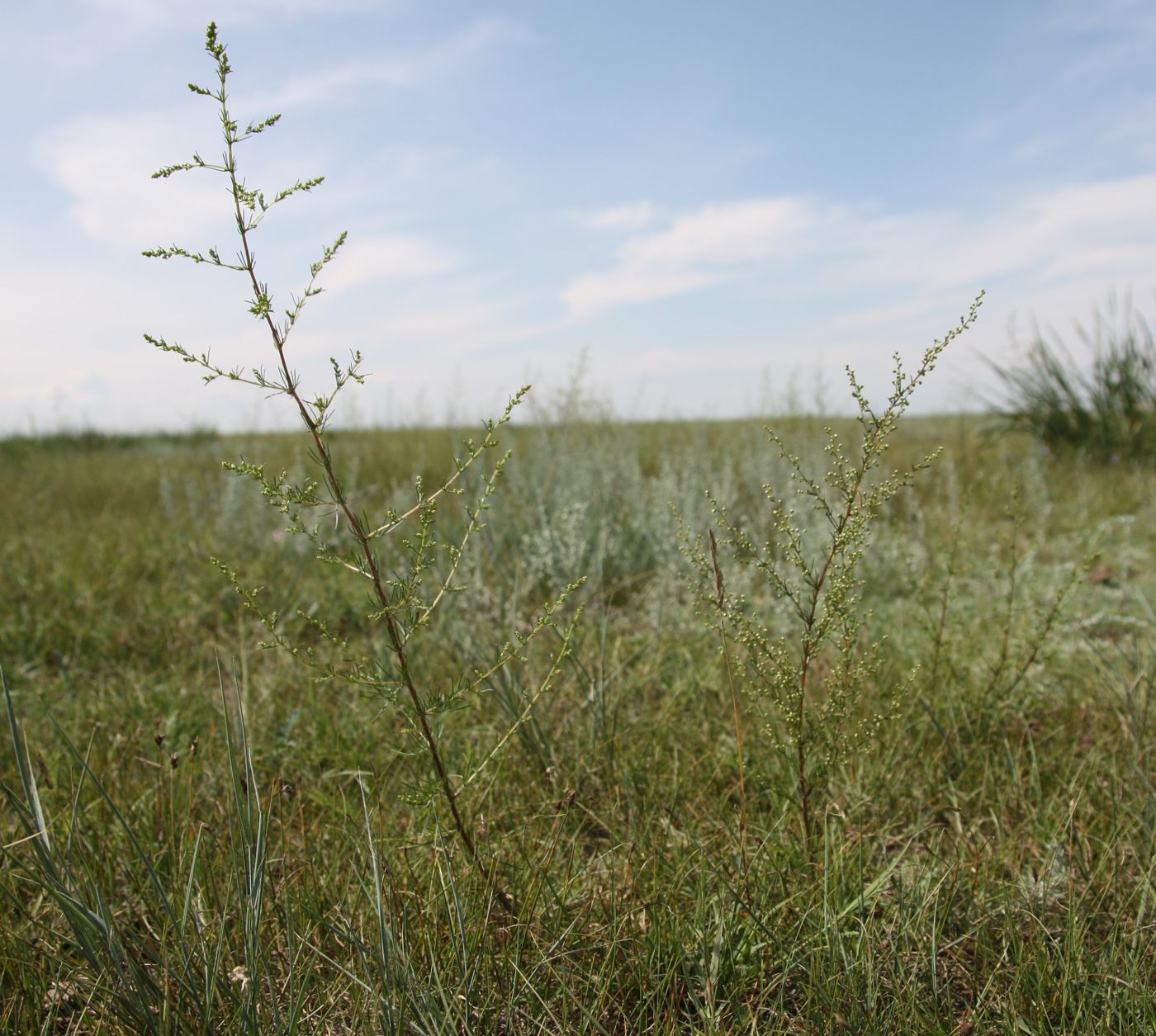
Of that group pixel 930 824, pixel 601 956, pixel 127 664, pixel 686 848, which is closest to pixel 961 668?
pixel 930 824

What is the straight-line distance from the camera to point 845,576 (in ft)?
5.55

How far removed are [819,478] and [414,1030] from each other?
477 centimetres

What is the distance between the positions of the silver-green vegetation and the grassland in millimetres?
13

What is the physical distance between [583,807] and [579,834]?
6 centimetres

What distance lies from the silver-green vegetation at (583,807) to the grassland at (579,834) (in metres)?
0.01

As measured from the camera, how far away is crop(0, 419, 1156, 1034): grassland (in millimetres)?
1476

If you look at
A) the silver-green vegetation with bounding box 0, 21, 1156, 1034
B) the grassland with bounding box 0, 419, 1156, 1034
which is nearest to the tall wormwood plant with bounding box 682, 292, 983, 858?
the silver-green vegetation with bounding box 0, 21, 1156, 1034

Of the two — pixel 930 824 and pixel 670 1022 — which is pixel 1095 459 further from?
pixel 670 1022

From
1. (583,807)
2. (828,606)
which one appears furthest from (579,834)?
(828,606)

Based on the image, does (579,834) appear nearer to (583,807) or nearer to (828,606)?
(583,807)

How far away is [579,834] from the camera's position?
6.84 feet

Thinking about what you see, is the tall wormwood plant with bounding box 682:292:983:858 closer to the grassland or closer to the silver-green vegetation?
the silver-green vegetation

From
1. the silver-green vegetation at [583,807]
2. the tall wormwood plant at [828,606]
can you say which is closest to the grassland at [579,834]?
the silver-green vegetation at [583,807]

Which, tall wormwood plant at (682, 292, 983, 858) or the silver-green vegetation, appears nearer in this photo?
the silver-green vegetation
